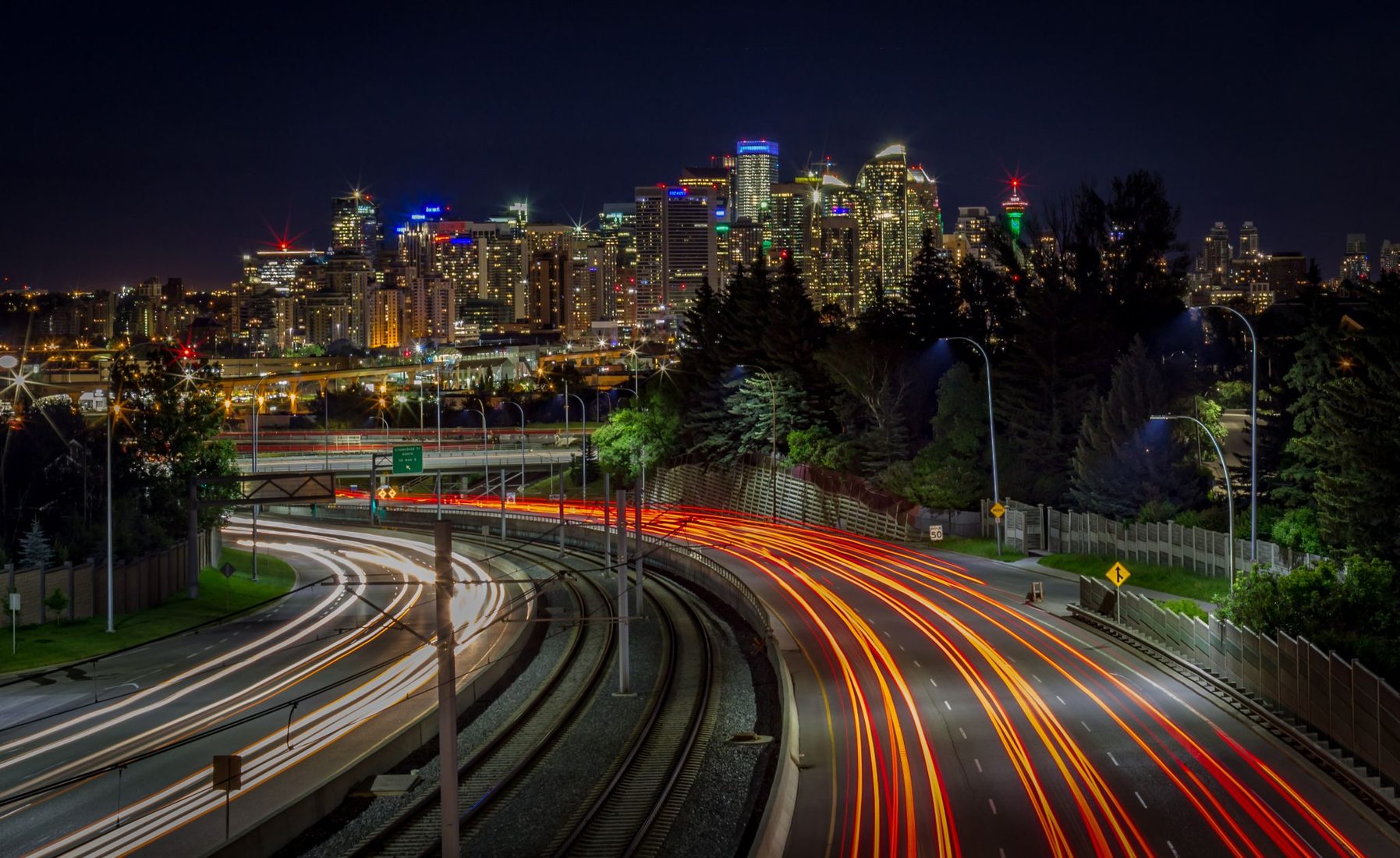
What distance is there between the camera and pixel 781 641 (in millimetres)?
38312

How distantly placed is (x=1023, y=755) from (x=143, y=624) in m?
31.3

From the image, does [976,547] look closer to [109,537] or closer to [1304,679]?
[1304,679]

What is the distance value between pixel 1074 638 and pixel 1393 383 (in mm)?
11719

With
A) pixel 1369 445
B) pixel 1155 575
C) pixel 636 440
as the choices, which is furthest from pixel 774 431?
pixel 1369 445

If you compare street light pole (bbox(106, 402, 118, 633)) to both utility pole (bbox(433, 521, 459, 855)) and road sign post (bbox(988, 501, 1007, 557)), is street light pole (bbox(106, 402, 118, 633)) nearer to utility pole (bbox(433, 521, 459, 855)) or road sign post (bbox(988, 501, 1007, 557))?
utility pole (bbox(433, 521, 459, 855))

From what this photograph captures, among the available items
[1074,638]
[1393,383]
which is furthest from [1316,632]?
[1393,383]

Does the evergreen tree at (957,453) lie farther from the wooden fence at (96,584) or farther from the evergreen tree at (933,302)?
the wooden fence at (96,584)

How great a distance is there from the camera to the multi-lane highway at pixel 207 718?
23062 mm

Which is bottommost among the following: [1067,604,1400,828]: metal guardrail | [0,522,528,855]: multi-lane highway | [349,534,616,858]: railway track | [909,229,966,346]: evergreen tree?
[349,534,616,858]: railway track

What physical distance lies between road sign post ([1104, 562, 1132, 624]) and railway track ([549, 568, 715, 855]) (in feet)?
37.6

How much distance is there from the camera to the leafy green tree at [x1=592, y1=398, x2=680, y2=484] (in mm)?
99438

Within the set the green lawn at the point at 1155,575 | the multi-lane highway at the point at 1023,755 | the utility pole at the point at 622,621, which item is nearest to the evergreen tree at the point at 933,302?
the green lawn at the point at 1155,575

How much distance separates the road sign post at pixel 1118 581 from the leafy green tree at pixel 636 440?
60920mm

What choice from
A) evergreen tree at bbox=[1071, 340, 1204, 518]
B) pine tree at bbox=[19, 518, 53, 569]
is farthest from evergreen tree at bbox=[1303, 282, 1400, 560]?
pine tree at bbox=[19, 518, 53, 569]
